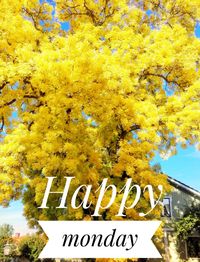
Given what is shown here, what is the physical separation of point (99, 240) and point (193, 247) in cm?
1745

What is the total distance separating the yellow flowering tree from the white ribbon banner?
73 centimetres

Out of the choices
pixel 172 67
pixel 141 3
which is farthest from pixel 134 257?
pixel 141 3

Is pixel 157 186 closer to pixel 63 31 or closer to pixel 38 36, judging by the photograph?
pixel 38 36

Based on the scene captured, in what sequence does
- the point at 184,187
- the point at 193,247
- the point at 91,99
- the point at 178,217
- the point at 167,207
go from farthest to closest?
the point at 167,207 < the point at 184,187 < the point at 178,217 < the point at 193,247 < the point at 91,99

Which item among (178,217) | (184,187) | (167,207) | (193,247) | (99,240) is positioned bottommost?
(99,240)

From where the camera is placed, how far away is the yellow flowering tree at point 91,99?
13492 mm

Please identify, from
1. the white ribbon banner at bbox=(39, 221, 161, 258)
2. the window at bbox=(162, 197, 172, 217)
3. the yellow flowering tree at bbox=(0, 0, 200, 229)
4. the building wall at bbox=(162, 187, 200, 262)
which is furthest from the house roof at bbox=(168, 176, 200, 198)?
the white ribbon banner at bbox=(39, 221, 161, 258)

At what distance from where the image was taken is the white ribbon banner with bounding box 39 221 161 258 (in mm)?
13664

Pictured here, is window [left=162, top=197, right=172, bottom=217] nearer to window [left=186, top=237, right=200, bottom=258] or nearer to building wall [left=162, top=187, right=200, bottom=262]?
building wall [left=162, top=187, right=200, bottom=262]

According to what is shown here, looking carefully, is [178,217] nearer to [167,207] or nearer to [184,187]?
[167,207]

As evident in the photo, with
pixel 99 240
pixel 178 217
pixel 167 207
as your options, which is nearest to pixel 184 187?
pixel 167 207

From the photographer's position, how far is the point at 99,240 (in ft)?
46.0

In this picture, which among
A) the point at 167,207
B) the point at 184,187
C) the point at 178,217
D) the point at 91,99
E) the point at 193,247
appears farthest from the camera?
the point at 167,207

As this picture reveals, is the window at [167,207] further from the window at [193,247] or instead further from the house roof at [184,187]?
the window at [193,247]
